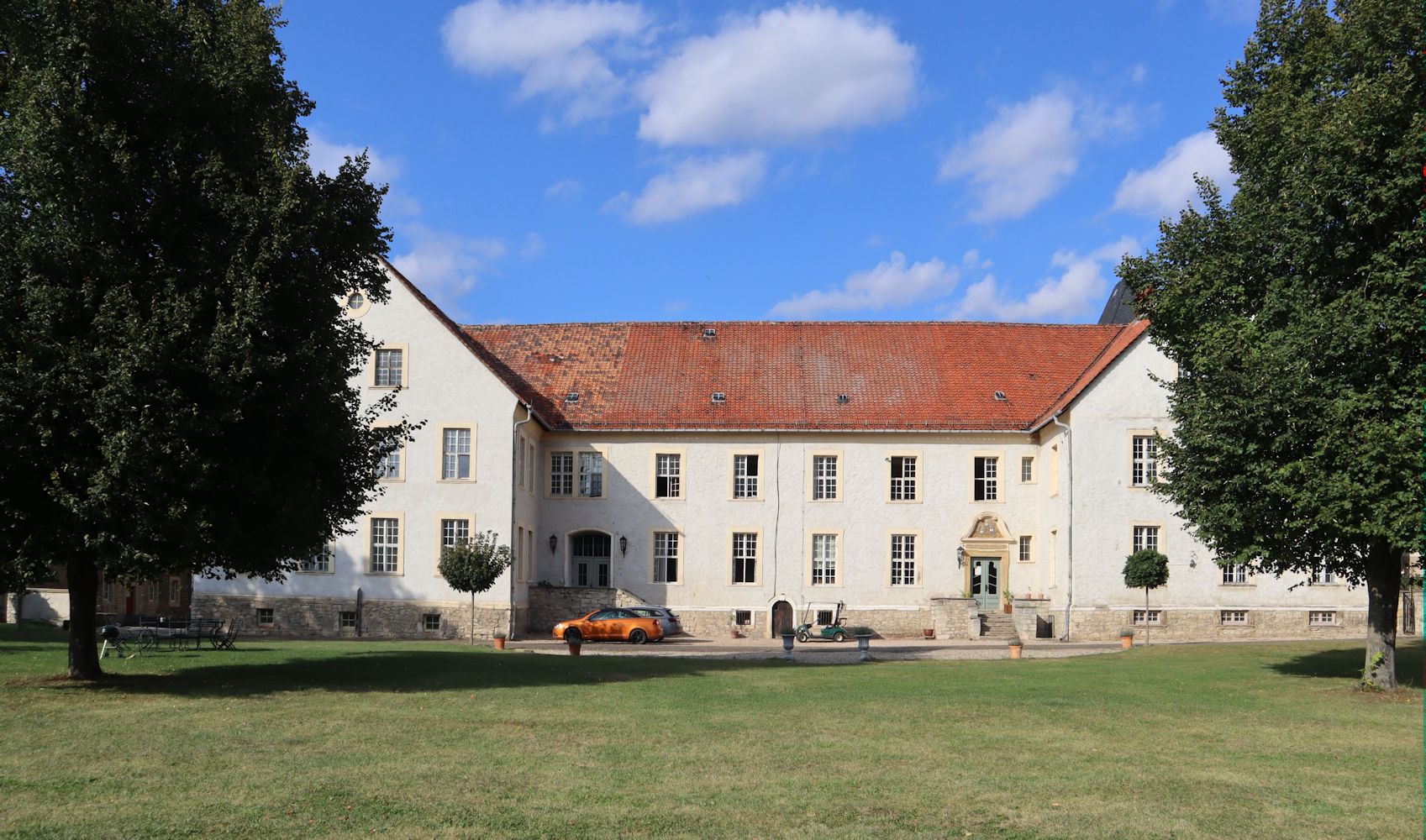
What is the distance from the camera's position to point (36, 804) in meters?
10.8

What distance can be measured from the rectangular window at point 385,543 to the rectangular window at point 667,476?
8.84 m

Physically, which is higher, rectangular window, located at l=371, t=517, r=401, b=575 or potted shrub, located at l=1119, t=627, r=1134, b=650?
rectangular window, located at l=371, t=517, r=401, b=575

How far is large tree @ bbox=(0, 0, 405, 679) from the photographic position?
18.1m

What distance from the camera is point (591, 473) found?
42312mm

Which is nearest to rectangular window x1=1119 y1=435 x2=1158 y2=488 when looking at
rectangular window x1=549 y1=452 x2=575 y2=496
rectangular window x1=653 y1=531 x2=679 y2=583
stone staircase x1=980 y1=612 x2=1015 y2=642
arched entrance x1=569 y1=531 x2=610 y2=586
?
stone staircase x1=980 y1=612 x2=1015 y2=642

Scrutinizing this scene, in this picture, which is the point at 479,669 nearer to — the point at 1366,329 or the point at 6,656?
the point at 6,656

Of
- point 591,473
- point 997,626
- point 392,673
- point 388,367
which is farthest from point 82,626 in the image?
point 997,626

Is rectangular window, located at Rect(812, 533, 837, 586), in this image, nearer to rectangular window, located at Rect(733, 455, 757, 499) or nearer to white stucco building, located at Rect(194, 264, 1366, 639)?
white stucco building, located at Rect(194, 264, 1366, 639)

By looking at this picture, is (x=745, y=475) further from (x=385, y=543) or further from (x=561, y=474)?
(x=385, y=543)

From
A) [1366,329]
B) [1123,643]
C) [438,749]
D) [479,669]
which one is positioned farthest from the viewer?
[1123,643]

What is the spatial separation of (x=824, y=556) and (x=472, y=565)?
1267 centimetres

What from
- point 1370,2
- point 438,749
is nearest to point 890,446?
point 1370,2

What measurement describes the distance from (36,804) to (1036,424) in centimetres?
3428

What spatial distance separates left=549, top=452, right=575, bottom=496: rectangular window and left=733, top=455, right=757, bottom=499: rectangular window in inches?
223
